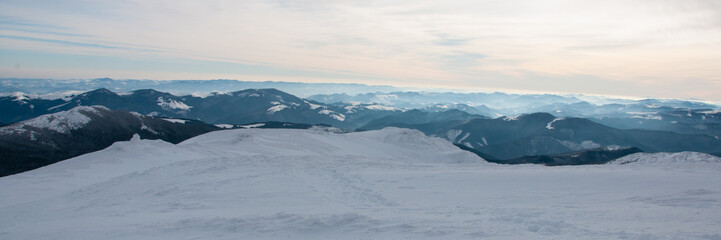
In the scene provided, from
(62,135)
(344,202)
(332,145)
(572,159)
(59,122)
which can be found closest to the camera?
(344,202)

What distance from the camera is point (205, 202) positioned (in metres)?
20.7

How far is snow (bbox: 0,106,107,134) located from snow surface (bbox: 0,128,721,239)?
160 meters

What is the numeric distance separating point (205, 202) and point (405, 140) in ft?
250

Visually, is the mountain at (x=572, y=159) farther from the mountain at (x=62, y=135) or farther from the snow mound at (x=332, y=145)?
the mountain at (x=62, y=135)

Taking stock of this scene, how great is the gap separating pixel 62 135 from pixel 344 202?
189146 mm

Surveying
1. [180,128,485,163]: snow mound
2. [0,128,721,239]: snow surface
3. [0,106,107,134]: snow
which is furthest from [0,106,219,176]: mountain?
[0,128,721,239]: snow surface

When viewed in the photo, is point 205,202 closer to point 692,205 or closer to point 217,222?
point 217,222

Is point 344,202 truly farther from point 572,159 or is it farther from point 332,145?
point 572,159

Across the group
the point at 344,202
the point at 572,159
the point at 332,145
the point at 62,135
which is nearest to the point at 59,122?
the point at 62,135

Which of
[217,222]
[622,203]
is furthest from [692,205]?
[217,222]

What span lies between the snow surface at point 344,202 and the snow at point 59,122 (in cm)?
16004

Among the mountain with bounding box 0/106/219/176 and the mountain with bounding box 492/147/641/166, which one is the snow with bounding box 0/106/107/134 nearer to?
the mountain with bounding box 0/106/219/176

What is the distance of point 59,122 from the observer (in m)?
168

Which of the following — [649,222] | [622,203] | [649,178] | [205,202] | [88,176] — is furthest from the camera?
[88,176]
